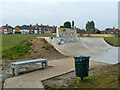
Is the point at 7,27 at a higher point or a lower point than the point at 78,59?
higher

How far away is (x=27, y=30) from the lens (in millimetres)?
82875

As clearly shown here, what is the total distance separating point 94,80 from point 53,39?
406 inches

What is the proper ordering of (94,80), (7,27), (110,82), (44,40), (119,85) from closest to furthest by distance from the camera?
(119,85)
(110,82)
(94,80)
(44,40)
(7,27)

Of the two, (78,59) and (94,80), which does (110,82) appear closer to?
(94,80)

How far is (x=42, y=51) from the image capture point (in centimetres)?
1243

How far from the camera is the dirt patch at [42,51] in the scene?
38.0ft

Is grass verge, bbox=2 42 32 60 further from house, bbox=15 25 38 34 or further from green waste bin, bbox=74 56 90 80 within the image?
house, bbox=15 25 38 34

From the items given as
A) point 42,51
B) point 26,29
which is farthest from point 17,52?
point 26,29

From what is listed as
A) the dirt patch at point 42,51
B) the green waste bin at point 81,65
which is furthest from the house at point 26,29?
the green waste bin at point 81,65

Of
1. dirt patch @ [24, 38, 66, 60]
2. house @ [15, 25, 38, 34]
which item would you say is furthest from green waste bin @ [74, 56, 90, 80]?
house @ [15, 25, 38, 34]

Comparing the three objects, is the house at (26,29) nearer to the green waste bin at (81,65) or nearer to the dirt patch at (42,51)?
the dirt patch at (42,51)

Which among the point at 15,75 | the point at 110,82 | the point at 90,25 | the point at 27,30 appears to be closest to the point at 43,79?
the point at 15,75

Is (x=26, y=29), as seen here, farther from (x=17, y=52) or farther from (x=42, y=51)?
(x=42, y=51)

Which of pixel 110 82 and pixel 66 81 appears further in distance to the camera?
pixel 66 81
